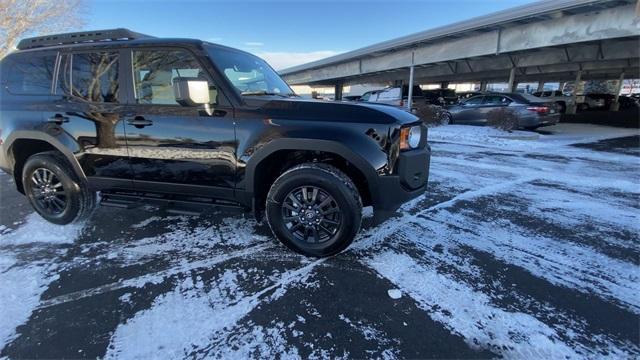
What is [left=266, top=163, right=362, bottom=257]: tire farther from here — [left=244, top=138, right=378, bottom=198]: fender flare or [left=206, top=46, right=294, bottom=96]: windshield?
[left=206, top=46, right=294, bottom=96]: windshield

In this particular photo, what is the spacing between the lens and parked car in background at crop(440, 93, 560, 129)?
42.6 feet

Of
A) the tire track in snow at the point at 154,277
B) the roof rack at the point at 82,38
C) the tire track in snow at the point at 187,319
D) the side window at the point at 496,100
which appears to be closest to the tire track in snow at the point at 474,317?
the tire track in snow at the point at 187,319

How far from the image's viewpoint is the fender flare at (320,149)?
3.08 meters

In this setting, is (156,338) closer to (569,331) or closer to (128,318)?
(128,318)

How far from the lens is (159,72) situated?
353 centimetres

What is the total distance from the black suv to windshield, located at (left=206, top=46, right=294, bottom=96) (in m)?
0.02

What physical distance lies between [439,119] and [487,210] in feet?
39.4

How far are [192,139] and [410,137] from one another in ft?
6.66

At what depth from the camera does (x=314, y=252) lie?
11.0 feet

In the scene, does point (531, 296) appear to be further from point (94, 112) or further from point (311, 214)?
point (94, 112)

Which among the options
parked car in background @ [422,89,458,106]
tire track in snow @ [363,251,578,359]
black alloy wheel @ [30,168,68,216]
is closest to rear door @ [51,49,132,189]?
black alloy wheel @ [30,168,68,216]

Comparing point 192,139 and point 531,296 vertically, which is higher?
point 192,139

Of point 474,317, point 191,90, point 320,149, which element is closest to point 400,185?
point 320,149

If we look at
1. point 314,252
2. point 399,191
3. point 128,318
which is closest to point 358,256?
point 314,252
